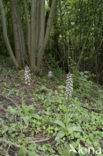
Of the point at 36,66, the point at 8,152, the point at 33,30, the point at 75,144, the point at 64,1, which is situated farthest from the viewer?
the point at 64,1

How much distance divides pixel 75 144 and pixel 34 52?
3.76 metres

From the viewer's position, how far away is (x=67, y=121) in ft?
7.63

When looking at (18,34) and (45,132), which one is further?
(18,34)

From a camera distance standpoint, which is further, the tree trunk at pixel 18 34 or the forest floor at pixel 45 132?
the tree trunk at pixel 18 34

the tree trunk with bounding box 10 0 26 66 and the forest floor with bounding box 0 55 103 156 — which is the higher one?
the tree trunk with bounding box 10 0 26 66

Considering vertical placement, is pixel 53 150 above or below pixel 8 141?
below

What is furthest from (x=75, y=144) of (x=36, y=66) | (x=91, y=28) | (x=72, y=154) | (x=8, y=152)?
(x=91, y=28)

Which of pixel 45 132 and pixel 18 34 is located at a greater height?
pixel 18 34

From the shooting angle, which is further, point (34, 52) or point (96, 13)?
point (96, 13)

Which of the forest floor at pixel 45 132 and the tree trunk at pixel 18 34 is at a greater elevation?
the tree trunk at pixel 18 34

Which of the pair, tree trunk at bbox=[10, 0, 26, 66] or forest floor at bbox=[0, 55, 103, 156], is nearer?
forest floor at bbox=[0, 55, 103, 156]

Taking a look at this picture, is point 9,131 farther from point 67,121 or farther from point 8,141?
point 67,121

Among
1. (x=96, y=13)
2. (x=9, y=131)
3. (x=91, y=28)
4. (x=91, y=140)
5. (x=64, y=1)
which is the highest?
(x=64, y=1)

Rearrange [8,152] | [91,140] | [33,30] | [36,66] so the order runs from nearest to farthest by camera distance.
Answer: [8,152]
[91,140]
[33,30]
[36,66]
